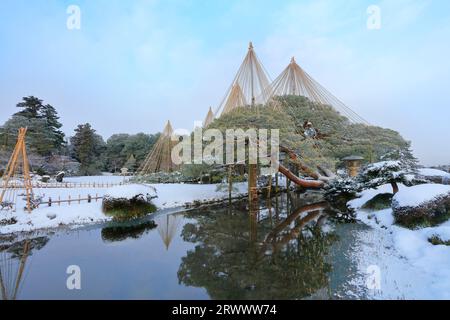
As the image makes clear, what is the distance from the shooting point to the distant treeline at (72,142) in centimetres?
2172

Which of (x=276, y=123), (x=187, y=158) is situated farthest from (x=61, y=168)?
(x=276, y=123)

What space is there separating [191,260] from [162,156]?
22480mm

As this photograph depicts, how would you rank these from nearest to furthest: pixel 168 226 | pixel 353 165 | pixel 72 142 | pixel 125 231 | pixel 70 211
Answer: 1. pixel 125 231
2. pixel 168 226
3. pixel 70 211
4. pixel 353 165
5. pixel 72 142

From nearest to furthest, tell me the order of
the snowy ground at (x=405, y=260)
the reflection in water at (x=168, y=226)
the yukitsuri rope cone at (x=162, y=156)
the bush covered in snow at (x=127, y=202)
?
the snowy ground at (x=405, y=260)
the reflection in water at (x=168, y=226)
the bush covered in snow at (x=127, y=202)
the yukitsuri rope cone at (x=162, y=156)

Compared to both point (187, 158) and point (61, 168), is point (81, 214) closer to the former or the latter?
point (187, 158)

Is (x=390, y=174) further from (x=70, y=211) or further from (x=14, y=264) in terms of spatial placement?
(x=70, y=211)

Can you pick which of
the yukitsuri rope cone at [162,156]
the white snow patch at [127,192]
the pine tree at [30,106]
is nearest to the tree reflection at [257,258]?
the white snow patch at [127,192]

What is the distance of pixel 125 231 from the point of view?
8273 millimetres

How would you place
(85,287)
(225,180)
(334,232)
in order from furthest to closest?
(225,180) < (334,232) < (85,287)

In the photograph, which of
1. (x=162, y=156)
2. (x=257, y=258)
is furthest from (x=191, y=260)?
(x=162, y=156)

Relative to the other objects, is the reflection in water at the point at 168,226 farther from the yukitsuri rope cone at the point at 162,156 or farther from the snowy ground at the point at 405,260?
the yukitsuri rope cone at the point at 162,156

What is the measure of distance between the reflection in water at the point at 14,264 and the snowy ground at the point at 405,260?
609 cm

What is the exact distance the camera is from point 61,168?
25.2 m
